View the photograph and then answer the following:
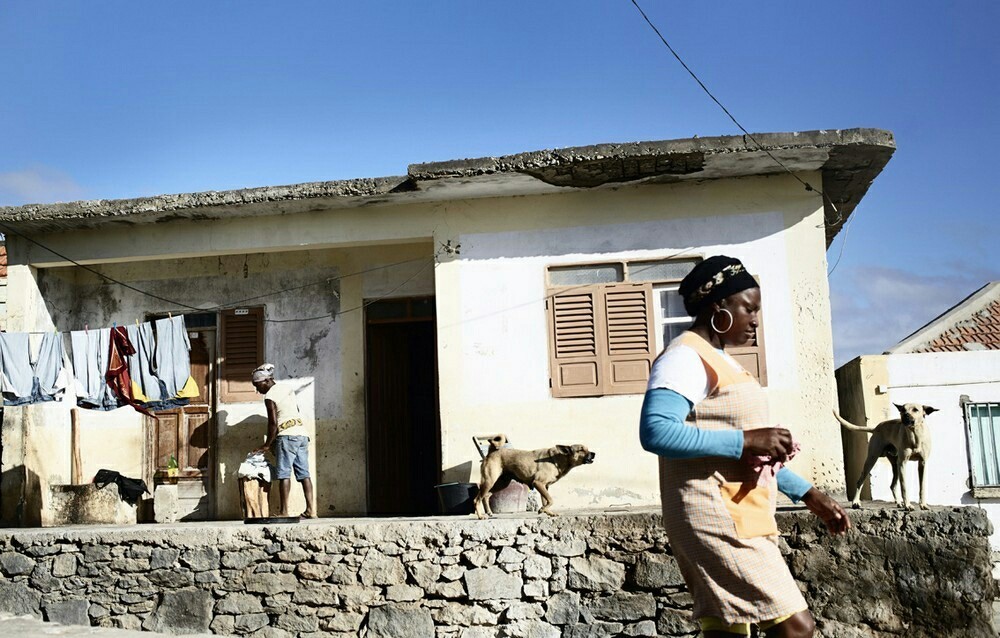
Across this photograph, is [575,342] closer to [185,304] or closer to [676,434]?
[185,304]

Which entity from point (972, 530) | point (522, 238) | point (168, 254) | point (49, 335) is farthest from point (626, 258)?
point (49, 335)

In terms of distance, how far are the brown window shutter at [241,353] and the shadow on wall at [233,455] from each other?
0.94 ft

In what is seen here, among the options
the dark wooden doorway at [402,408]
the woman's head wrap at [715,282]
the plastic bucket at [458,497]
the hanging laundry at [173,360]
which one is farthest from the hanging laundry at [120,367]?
the woman's head wrap at [715,282]

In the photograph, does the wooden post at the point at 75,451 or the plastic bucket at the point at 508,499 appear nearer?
the plastic bucket at the point at 508,499

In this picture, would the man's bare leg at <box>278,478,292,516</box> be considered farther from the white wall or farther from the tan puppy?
the tan puppy

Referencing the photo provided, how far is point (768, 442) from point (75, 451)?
9.98 m

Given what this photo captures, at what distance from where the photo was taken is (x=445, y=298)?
31.4 ft

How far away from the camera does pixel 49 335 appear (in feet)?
32.0

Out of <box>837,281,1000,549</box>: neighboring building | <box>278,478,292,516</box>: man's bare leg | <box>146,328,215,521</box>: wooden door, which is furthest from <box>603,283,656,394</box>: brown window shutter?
<box>146,328,215,521</box>: wooden door

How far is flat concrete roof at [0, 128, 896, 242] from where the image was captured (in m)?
8.59

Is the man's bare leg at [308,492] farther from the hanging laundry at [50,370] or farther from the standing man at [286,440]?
the hanging laundry at [50,370]

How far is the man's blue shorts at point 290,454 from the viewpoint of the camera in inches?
369

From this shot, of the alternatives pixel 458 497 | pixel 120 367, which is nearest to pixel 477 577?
pixel 458 497

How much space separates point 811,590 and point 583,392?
3.03 m
